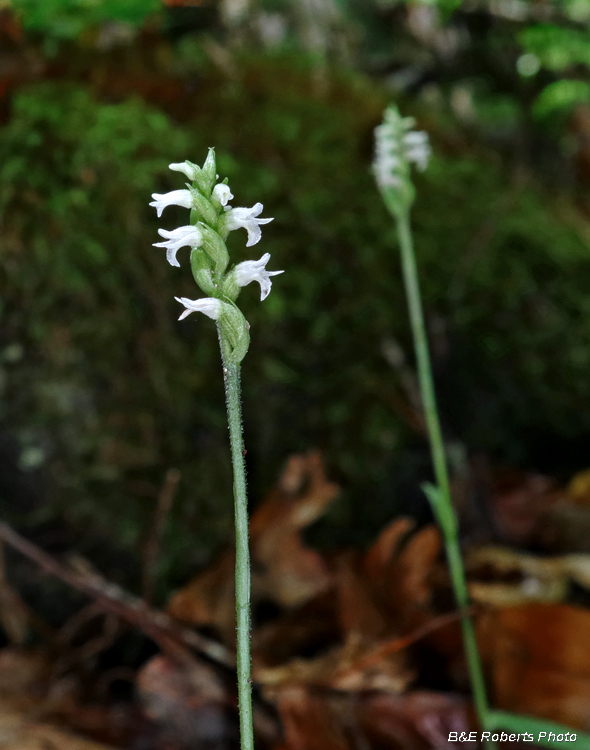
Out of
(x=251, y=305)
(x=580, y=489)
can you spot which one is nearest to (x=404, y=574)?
(x=580, y=489)

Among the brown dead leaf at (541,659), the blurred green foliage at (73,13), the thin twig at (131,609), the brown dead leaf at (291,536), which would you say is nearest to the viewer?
the brown dead leaf at (541,659)

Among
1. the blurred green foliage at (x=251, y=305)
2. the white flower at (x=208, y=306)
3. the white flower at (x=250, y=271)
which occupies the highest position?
the blurred green foliage at (x=251, y=305)

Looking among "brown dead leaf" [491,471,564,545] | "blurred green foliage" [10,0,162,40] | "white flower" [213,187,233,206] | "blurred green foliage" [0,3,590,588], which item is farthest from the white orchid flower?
"blurred green foliage" [10,0,162,40]

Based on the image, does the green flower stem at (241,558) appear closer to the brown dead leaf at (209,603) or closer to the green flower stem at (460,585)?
the green flower stem at (460,585)

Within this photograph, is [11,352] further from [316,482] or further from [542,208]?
[542,208]

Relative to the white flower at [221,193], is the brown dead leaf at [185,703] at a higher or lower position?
lower

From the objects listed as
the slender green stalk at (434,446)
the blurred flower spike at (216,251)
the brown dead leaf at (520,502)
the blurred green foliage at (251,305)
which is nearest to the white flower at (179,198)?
the blurred flower spike at (216,251)

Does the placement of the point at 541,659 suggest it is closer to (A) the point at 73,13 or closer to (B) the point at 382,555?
(B) the point at 382,555
